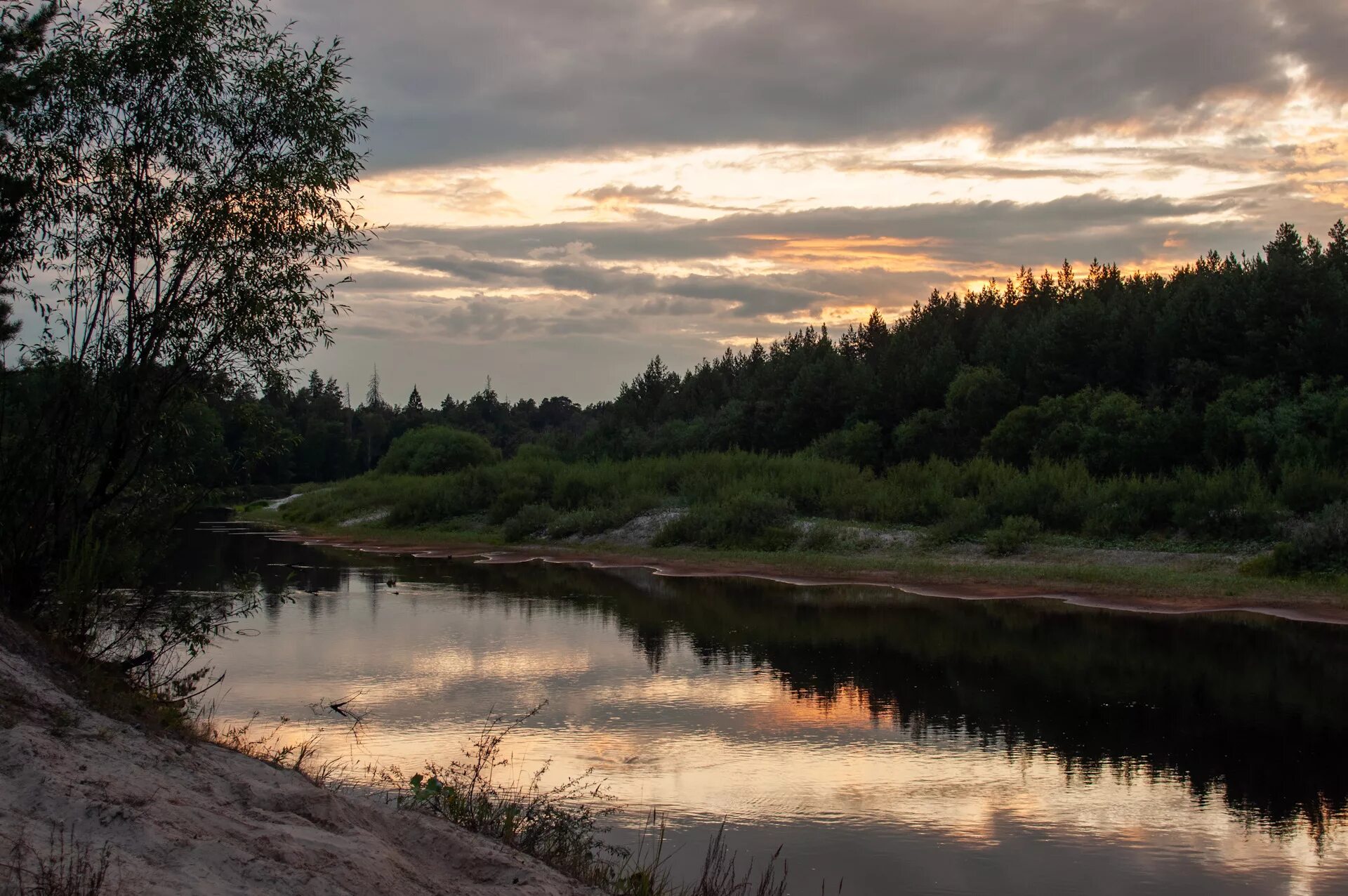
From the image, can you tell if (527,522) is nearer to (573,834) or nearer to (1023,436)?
(1023,436)

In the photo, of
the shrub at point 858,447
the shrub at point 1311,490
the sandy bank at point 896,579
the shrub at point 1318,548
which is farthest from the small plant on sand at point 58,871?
the shrub at point 858,447

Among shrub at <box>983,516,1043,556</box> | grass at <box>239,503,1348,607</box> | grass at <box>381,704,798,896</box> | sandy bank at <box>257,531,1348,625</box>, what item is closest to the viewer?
grass at <box>381,704,798,896</box>

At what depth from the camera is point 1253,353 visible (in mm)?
49781

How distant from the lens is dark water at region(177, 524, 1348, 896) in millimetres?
10914

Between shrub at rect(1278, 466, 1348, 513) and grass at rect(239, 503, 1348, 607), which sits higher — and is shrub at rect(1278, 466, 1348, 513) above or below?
above

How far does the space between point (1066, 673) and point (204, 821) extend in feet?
51.5

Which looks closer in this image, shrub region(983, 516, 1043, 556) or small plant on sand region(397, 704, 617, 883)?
small plant on sand region(397, 704, 617, 883)

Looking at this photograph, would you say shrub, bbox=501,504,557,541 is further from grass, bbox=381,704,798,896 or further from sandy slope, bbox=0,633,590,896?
sandy slope, bbox=0,633,590,896

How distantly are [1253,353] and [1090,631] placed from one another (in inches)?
1231

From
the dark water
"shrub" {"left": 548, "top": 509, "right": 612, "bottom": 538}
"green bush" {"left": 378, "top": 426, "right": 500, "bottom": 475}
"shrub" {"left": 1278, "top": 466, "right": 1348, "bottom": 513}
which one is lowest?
the dark water

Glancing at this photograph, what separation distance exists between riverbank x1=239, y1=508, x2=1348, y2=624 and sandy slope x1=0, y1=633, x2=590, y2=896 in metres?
22.5

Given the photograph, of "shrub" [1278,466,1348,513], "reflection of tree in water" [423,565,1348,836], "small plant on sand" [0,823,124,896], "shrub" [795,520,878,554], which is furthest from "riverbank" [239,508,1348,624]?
"small plant on sand" [0,823,124,896]

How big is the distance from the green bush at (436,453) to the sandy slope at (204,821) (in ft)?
258

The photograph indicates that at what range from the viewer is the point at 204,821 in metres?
7.32
